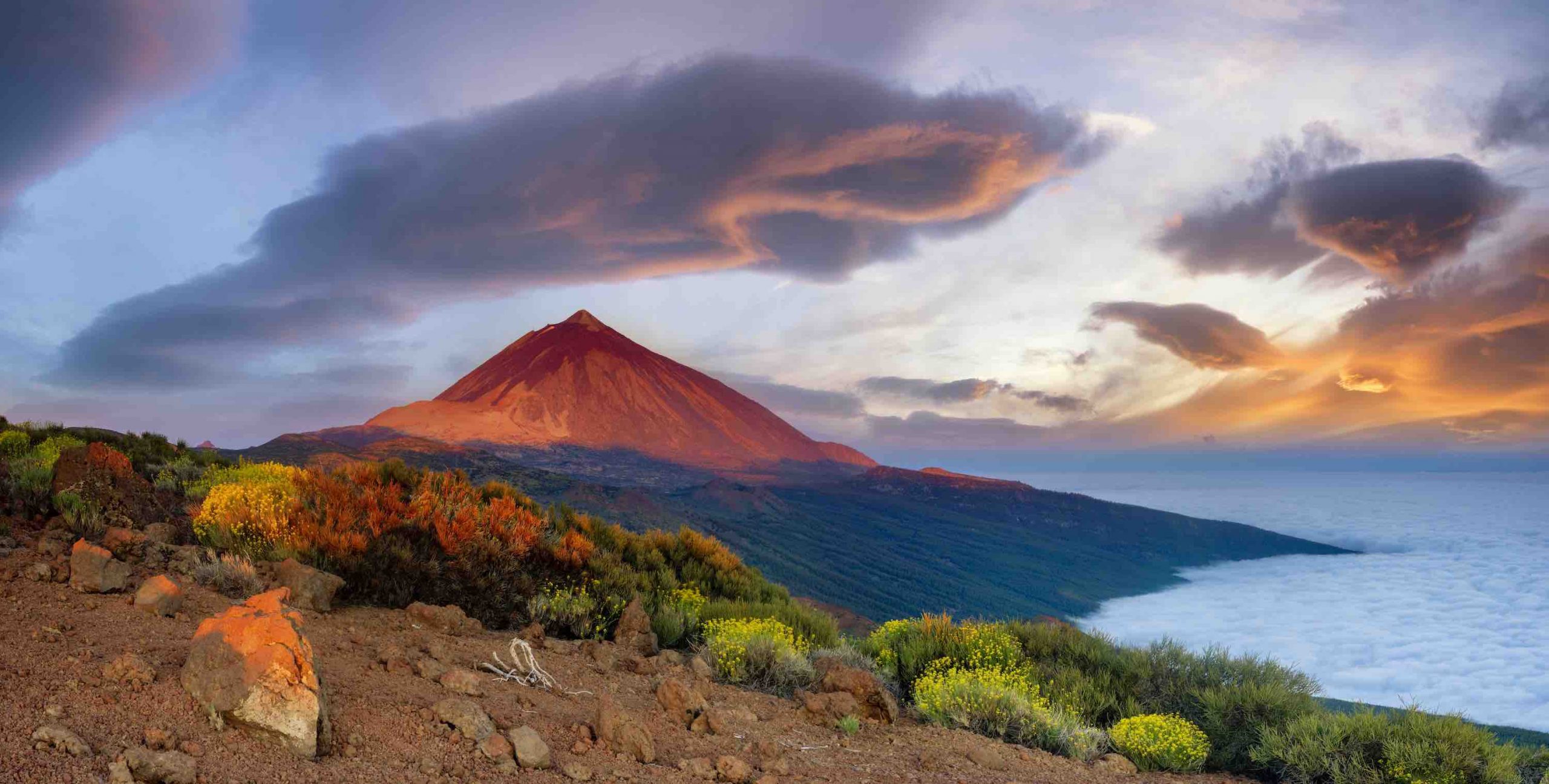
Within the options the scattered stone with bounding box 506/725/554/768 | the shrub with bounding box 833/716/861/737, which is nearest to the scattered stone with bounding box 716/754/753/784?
the scattered stone with bounding box 506/725/554/768

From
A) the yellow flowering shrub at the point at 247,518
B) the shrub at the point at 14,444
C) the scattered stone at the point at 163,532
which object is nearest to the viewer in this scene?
the scattered stone at the point at 163,532

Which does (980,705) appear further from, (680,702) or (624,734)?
(624,734)

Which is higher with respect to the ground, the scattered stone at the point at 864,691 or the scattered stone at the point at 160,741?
the scattered stone at the point at 160,741

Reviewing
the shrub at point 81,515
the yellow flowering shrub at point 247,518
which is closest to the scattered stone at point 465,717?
the yellow flowering shrub at point 247,518

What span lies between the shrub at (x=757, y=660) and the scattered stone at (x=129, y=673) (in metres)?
4.32

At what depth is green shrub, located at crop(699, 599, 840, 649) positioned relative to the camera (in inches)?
352

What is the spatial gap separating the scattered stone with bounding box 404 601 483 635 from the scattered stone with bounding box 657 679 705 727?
2.32 metres

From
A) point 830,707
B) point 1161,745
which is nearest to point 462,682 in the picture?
point 830,707

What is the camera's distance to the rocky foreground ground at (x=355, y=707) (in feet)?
11.3

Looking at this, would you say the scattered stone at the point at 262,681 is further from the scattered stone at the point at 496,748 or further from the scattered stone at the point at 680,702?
the scattered stone at the point at 680,702

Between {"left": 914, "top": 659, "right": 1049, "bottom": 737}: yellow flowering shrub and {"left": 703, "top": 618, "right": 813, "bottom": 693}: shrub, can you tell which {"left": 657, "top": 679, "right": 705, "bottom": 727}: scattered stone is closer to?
{"left": 703, "top": 618, "right": 813, "bottom": 693}: shrub

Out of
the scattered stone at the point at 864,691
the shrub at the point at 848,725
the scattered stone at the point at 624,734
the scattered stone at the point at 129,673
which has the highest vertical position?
the scattered stone at the point at 129,673

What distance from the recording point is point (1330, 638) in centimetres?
13012

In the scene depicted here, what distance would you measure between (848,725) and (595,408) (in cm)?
12702
